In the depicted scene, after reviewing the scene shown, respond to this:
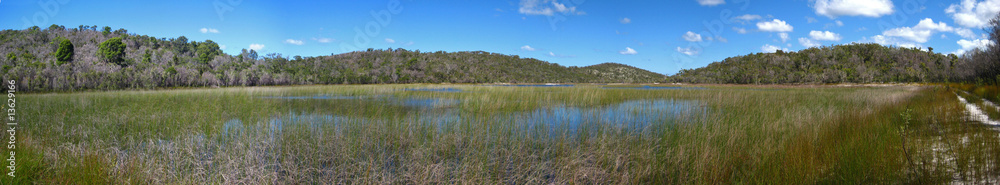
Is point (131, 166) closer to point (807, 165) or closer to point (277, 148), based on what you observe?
point (277, 148)

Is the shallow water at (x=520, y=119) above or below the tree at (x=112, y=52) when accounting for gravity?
below

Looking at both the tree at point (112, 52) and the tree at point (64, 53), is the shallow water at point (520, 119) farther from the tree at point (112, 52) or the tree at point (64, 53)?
the tree at point (64, 53)

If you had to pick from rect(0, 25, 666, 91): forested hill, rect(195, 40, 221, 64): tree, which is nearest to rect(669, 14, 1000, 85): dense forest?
rect(0, 25, 666, 91): forested hill

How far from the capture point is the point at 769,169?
12.3 feet

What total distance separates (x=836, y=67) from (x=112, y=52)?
117141 millimetres

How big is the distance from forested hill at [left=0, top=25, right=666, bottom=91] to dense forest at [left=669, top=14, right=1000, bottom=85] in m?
26.5

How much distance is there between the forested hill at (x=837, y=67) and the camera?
205ft

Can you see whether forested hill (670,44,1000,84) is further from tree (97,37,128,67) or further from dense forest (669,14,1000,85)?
tree (97,37,128,67)

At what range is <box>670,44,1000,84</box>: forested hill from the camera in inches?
2458

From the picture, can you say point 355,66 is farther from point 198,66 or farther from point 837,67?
point 837,67

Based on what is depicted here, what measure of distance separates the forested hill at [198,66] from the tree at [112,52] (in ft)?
0.32

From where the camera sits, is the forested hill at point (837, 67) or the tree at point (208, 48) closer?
the forested hill at point (837, 67)

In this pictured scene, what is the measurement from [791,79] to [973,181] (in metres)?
83.1

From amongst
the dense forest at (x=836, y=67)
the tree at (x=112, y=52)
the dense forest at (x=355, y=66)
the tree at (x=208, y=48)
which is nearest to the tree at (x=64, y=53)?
the dense forest at (x=355, y=66)
